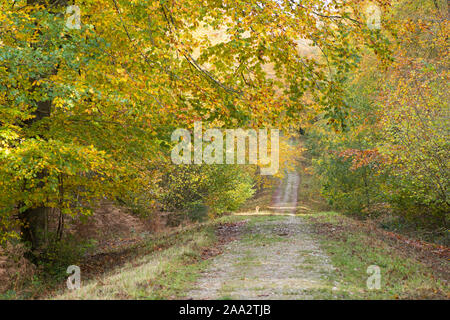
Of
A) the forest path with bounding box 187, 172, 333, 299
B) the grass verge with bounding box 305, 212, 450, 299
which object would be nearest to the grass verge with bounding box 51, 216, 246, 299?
the forest path with bounding box 187, 172, 333, 299

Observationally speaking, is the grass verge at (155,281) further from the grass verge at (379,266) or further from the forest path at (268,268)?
the grass verge at (379,266)

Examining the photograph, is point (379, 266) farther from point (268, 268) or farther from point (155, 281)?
point (155, 281)

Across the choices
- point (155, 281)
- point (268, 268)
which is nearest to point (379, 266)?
point (268, 268)

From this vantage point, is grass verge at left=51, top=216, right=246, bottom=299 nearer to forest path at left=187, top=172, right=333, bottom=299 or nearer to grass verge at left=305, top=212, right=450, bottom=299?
forest path at left=187, top=172, right=333, bottom=299

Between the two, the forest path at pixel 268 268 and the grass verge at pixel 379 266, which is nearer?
the grass verge at pixel 379 266

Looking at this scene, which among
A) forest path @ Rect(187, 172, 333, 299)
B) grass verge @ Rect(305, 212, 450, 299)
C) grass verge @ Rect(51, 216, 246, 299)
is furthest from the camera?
forest path @ Rect(187, 172, 333, 299)

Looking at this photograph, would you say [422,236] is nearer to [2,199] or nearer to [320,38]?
[320,38]

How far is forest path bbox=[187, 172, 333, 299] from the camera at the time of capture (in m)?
6.53

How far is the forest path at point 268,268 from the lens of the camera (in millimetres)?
6531

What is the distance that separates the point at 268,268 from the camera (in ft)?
27.6

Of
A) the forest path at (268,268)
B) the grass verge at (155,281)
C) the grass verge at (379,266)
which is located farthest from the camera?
the forest path at (268,268)

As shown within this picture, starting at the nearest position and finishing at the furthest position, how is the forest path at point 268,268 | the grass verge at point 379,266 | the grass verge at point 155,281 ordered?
1. the grass verge at point 155,281
2. the grass verge at point 379,266
3. the forest path at point 268,268

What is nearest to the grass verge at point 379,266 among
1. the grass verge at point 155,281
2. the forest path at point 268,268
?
the forest path at point 268,268

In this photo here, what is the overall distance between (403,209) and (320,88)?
12.2 meters
